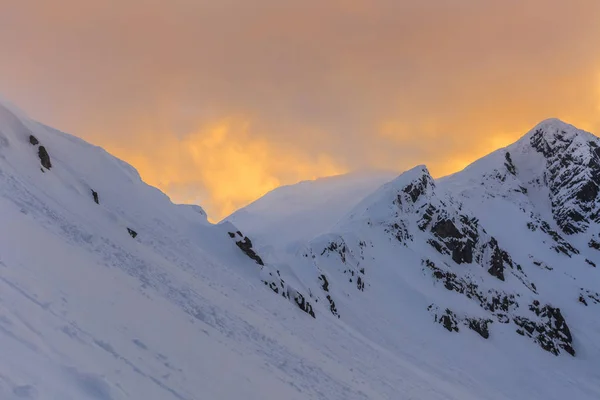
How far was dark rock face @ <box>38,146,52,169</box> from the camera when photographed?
24828 millimetres

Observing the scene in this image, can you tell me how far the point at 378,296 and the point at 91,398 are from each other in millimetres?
38897

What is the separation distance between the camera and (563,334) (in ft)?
175

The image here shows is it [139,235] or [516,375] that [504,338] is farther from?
[139,235]

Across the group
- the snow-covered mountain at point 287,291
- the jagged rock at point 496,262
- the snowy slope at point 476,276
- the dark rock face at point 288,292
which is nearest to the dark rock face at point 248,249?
the snow-covered mountain at point 287,291

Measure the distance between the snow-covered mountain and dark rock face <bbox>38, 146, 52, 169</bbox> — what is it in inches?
2.9

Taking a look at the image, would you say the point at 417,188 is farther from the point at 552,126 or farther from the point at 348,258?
the point at 552,126

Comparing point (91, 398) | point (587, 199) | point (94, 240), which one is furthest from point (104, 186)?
point (587, 199)

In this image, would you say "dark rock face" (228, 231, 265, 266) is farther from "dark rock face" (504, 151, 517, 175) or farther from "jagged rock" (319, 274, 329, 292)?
"dark rock face" (504, 151, 517, 175)

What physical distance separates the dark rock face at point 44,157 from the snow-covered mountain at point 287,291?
0.07m

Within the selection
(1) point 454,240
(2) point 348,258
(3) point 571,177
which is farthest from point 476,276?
(3) point 571,177

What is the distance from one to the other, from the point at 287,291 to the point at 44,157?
16.1 m

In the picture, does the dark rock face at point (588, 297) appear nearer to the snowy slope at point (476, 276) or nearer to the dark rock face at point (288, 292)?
the snowy slope at point (476, 276)

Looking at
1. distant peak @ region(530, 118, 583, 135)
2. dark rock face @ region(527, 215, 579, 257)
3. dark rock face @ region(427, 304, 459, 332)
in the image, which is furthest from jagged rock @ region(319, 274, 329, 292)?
distant peak @ region(530, 118, 583, 135)

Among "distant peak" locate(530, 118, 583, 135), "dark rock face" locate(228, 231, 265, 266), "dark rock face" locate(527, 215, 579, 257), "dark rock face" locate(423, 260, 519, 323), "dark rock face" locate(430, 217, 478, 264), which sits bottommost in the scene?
"dark rock face" locate(228, 231, 265, 266)
